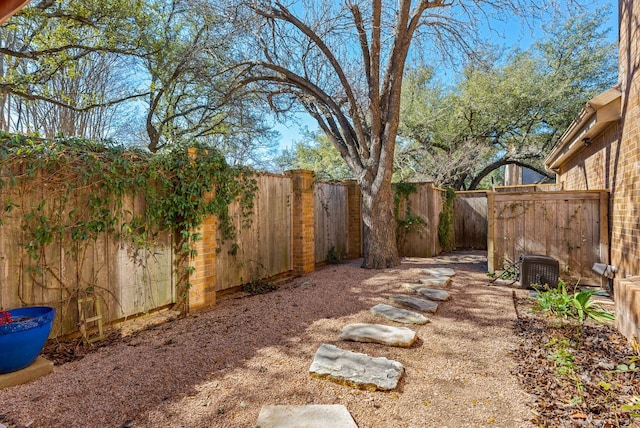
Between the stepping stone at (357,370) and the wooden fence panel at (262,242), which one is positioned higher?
the wooden fence panel at (262,242)

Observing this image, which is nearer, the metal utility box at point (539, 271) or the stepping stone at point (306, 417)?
the stepping stone at point (306, 417)

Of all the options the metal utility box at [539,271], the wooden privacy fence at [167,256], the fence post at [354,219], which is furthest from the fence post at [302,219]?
the metal utility box at [539,271]

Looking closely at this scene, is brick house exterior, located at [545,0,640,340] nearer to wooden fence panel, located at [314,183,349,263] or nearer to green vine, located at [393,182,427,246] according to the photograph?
green vine, located at [393,182,427,246]

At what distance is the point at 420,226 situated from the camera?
26.4ft

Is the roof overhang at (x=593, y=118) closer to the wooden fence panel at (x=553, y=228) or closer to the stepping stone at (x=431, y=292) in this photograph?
the wooden fence panel at (x=553, y=228)

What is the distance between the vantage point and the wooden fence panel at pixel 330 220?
6.83 metres

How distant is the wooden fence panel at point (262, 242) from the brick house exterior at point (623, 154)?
4.34 meters

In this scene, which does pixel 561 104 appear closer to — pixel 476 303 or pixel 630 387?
pixel 476 303

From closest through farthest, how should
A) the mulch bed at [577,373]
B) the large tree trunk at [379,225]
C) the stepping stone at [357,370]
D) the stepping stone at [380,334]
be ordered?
the mulch bed at [577,373] → the stepping stone at [357,370] → the stepping stone at [380,334] → the large tree trunk at [379,225]

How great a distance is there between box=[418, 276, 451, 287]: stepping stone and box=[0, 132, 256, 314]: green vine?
3.07 meters

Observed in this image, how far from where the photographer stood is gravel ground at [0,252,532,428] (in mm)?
1923

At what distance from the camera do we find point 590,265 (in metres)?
4.99

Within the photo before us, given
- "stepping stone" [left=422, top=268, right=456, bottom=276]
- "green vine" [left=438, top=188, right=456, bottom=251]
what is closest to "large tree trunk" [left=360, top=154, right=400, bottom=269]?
"stepping stone" [left=422, top=268, right=456, bottom=276]

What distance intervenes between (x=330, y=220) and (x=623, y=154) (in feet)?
15.7
